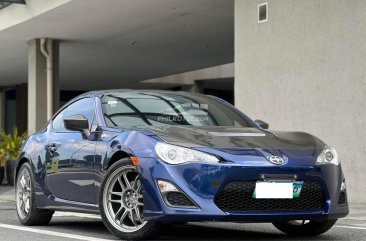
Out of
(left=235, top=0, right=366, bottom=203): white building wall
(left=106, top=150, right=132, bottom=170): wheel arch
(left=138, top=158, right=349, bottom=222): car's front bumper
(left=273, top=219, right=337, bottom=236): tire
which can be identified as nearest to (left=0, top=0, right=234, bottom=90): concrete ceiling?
(left=235, top=0, right=366, bottom=203): white building wall

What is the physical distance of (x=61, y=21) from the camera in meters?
17.9

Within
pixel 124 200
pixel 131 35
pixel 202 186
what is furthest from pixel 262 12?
pixel 131 35

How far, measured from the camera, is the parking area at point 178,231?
21.6ft

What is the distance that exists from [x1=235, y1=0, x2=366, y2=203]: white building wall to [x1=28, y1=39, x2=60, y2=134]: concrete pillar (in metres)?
9.13

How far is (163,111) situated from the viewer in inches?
274

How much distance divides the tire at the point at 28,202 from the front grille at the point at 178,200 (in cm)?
239

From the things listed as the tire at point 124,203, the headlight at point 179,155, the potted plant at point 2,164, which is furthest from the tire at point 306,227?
the potted plant at point 2,164

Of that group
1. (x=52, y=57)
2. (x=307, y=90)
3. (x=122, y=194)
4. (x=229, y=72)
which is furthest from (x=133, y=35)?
(x=122, y=194)

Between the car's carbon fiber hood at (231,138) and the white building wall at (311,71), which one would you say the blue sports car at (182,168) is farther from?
the white building wall at (311,71)

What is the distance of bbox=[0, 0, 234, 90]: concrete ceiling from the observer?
53.7 feet

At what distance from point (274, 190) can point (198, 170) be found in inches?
23.2

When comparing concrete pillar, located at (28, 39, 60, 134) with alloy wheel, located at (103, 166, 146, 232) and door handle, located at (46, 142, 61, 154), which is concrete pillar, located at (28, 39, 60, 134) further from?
alloy wheel, located at (103, 166, 146, 232)

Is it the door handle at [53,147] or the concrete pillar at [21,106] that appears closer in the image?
the door handle at [53,147]

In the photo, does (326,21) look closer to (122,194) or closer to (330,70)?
(330,70)
